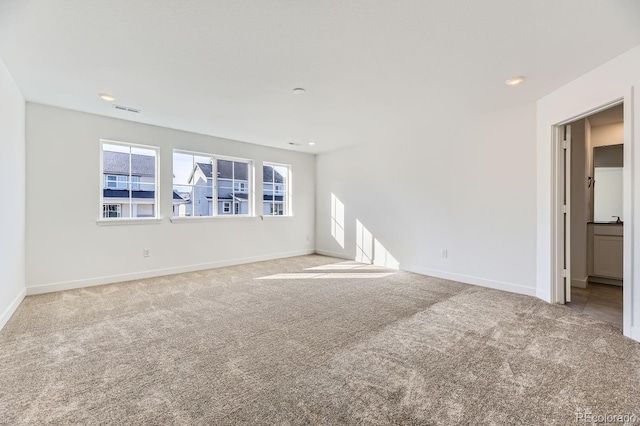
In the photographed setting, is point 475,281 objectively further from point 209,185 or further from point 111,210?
point 111,210

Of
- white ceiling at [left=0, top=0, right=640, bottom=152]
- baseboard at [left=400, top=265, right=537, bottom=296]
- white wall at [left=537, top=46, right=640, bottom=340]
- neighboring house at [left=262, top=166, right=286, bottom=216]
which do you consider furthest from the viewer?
neighboring house at [left=262, top=166, right=286, bottom=216]

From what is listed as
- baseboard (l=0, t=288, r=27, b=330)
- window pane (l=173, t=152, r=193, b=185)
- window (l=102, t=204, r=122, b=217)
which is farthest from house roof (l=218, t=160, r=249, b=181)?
baseboard (l=0, t=288, r=27, b=330)

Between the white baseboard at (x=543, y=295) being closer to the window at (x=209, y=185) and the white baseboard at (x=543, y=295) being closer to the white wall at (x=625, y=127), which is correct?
the white wall at (x=625, y=127)

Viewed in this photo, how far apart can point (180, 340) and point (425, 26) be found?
10.4 ft

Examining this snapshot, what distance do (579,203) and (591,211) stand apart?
0.73 m

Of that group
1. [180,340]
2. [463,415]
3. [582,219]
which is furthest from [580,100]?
[180,340]

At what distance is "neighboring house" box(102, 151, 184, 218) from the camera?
459 centimetres

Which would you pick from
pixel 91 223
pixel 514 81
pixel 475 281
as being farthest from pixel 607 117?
pixel 91 223

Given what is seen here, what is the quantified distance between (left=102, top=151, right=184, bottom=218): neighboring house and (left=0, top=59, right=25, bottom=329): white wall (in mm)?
966

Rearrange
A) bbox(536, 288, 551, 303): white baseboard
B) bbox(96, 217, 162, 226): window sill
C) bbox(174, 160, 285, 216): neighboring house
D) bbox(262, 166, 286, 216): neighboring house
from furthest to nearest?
bbox(262, 166, 286, 216): neighboring house
bbox(174, 160, 285, 216): neighboring house
bbox(96, 217, 162, 226): window sill
bbox(536, 288, 551, 303): white baseboard

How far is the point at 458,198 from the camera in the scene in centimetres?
464

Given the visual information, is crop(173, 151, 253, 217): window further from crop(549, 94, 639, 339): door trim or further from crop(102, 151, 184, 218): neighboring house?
crop(549, 94, 639, 339): door trim

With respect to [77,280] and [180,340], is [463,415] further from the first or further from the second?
[77,280]

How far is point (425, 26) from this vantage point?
221cm
